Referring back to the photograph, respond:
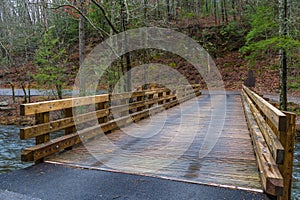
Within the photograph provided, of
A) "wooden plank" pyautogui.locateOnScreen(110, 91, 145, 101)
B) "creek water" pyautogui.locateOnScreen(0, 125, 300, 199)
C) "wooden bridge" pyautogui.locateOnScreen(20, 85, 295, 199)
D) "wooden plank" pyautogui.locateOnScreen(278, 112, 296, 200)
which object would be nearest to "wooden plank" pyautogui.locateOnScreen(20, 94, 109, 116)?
"wooden bridge" pyautogui.locateOnScreen(20, 85, 295, 199)

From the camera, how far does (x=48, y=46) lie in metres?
13.3

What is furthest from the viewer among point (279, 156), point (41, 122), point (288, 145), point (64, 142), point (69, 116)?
point (69, 116)

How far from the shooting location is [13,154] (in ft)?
25.8

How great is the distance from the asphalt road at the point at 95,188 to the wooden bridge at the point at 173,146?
0.57 ft

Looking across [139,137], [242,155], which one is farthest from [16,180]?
[242,155]

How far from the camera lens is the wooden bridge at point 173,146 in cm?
274

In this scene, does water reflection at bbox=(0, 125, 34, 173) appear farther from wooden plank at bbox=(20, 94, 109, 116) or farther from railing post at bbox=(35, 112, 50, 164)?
railing post at bbox=(35, 112, 50, 164)

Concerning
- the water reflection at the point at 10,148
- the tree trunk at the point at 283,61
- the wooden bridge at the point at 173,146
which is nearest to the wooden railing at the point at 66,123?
the wooden bridge at the point at 173,146

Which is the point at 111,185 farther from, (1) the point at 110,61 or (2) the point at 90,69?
(2) the point at 90,69

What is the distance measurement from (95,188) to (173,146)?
201 cm

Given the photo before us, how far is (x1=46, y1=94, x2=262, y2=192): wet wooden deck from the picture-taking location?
10.5 feet

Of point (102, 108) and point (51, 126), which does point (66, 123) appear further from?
point (102, 108)

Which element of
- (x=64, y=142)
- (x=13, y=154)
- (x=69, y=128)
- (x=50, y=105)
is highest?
(x=50, y=105)

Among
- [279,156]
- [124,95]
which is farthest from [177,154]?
[124,95]
